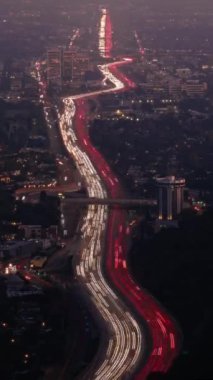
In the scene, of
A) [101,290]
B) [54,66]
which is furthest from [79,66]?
[101,290]

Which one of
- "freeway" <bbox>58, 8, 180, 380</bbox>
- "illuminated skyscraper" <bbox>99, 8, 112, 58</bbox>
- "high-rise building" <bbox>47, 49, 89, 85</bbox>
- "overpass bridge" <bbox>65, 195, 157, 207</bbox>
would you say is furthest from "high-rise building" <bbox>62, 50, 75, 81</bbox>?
"overpass bridge" <bbox>65, 195, 157, 207</bbox>

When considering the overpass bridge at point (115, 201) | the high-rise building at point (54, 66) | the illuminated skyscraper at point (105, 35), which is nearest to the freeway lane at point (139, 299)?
the overpass bridge at point (115, 201)

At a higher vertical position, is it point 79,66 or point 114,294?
point 79,66

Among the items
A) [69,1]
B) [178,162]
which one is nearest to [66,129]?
[178,162]

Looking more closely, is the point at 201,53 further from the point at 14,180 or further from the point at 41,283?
the point at 41,283

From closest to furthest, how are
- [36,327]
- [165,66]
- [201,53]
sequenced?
[36,327], [165,66], [201,53]

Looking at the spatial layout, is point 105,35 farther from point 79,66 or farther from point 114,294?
point 114,294
